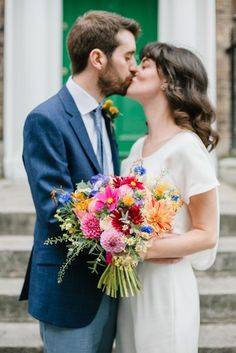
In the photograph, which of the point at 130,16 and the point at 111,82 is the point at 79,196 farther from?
the point at 130,16

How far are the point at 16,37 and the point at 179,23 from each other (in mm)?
2029

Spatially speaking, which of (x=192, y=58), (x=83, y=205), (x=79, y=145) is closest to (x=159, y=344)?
(x=83, y=205)

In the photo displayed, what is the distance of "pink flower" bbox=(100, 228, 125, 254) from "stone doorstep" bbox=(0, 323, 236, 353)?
1697mm

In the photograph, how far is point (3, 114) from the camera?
6.61 m

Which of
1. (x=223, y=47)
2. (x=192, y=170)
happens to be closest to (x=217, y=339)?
(x=192, y=170)

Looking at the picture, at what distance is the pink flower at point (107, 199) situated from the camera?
1.69m

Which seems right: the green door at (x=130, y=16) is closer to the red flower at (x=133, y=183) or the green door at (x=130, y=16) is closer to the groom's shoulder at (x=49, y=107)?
the groom's shoulder at (x=49, y=107)

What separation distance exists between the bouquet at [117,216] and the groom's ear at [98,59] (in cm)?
51

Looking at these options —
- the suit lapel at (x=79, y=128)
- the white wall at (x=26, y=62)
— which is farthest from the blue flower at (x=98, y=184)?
the white wall at (x=26, y=62)

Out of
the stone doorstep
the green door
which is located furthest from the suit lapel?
the green door

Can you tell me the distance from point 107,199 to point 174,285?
1.68 feet

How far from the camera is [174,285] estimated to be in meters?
1.96

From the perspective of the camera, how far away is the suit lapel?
1.96m

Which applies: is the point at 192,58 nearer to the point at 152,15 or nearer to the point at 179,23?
the point at 179,23
